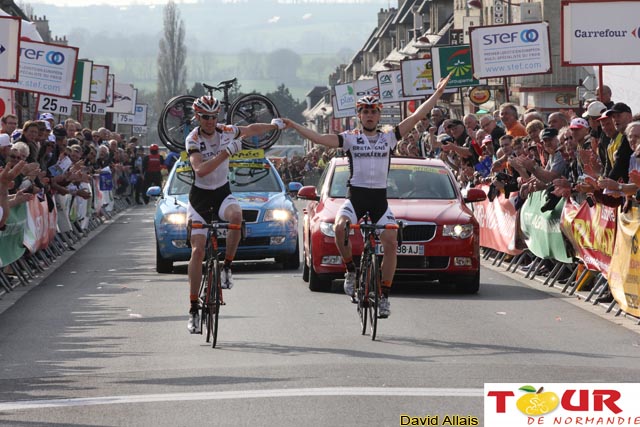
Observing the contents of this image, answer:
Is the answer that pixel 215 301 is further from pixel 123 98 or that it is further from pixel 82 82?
pixel 123 98

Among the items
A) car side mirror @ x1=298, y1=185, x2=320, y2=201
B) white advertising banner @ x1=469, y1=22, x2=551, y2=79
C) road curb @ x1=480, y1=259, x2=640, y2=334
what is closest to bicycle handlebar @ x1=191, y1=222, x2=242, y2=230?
road curb @ x1=480, y1=259, x2=640, y2=334

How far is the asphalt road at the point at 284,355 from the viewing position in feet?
30.2

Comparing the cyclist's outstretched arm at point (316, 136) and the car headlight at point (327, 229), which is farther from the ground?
the cyclist's outstretched arm at point (316, 136)

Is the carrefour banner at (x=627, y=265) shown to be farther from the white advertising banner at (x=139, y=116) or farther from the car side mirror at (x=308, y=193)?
the white advertising banner at (x=139, y=116)

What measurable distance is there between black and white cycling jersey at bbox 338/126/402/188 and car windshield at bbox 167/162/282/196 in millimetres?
8044

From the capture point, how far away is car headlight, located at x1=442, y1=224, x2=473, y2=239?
17.1 meters

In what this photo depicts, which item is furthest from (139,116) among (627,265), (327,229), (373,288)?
(373,288)

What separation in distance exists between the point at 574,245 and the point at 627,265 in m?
2.78

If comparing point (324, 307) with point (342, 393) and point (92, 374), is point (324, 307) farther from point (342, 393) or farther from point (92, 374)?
point (342, 393)

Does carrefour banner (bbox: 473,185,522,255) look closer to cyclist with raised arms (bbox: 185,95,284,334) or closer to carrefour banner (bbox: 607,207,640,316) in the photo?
carrefour banner (bbox: 607,207,640,316)

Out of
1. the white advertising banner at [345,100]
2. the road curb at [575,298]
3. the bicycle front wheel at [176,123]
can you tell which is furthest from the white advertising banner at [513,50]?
the white advertising banner at [345,100]

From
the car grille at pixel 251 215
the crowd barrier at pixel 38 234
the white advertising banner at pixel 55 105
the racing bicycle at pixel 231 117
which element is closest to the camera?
the crowd barrier at pixel 38 234

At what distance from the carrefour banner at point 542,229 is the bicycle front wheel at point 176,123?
5.16 m

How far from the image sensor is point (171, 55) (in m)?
190
